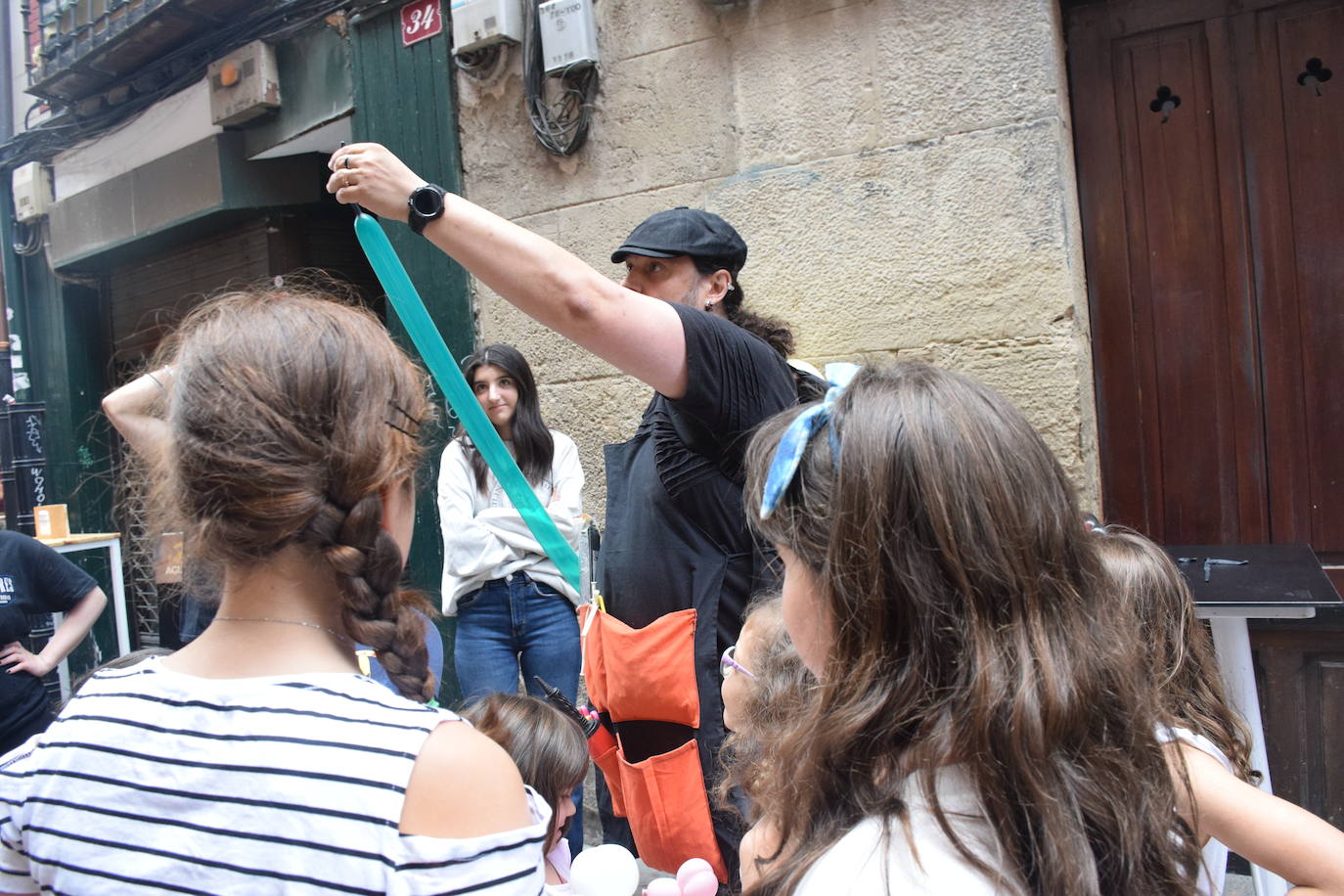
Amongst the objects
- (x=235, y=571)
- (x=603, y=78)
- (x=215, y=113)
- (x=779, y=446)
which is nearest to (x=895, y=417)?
(x=779, y=446)

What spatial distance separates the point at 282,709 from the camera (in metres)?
0.85

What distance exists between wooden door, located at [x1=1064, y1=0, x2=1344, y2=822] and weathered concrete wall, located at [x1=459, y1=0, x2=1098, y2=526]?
0.62 ft

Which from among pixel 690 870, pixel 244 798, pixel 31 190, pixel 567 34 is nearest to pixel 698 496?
pixel 690 870

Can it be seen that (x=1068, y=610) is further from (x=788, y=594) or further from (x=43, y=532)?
A: (x=43, y=532)

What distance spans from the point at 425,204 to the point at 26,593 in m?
2.74

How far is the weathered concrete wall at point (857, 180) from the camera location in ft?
9.47

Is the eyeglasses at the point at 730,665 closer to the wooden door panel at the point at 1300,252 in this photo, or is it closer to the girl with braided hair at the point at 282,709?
the girl with braided hair at the point at 282,709

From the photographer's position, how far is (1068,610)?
37.0 inches

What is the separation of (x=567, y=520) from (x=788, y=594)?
2.18 metres

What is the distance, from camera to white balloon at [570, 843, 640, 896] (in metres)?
1.86

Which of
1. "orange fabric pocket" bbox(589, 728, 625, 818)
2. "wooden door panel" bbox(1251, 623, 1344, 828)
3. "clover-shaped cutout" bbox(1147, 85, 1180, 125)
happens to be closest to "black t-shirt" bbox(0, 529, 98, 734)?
"orange fabric pocket" bbox(589, 728, 625, 818)

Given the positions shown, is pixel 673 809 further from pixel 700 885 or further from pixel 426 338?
pixel 426 338

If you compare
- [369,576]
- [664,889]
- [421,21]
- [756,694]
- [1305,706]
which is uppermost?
[421,21]

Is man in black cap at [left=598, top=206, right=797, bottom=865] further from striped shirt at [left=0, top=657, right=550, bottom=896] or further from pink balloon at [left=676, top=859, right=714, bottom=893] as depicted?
striped shirt at [left=0, top=657, right=550, bottom=896]
